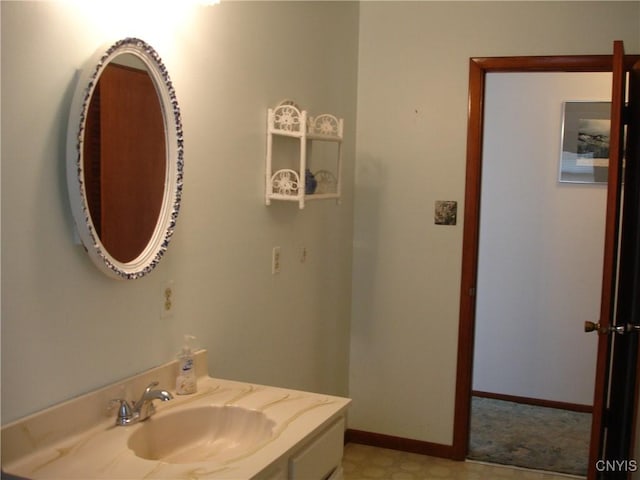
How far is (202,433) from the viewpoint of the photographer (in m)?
2.02

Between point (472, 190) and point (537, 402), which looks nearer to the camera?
point (472, 190)

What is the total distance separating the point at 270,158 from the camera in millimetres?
2684

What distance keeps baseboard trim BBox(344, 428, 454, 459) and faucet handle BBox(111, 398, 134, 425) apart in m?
2.15

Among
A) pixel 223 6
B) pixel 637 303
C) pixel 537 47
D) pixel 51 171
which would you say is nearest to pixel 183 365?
pixel 51 171

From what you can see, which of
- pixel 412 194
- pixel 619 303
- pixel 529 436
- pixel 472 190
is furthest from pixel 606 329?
pixel 529 436

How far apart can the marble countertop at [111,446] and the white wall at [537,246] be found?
285 cm

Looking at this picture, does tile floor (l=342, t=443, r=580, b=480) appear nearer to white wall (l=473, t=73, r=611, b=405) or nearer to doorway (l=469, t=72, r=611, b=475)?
doorway (l=469, t=72, r=611, b=475)

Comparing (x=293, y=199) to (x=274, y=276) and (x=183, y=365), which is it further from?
(x=183, y=365)

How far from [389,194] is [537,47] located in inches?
40.9

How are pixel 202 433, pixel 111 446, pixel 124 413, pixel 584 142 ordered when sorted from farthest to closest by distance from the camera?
1. pixel 584 142
2. pixel 202 433
3. pixel 124 413
4. pixel 111 446

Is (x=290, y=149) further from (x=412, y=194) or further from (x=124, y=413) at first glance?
(x=124, y=413)

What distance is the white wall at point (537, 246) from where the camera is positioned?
4402mm

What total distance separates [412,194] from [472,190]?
317 mm

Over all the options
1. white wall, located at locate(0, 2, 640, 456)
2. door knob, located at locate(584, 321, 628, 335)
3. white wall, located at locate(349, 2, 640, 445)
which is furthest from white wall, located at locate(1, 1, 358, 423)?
door knob, located at locate(584, 321, 628, 335)
